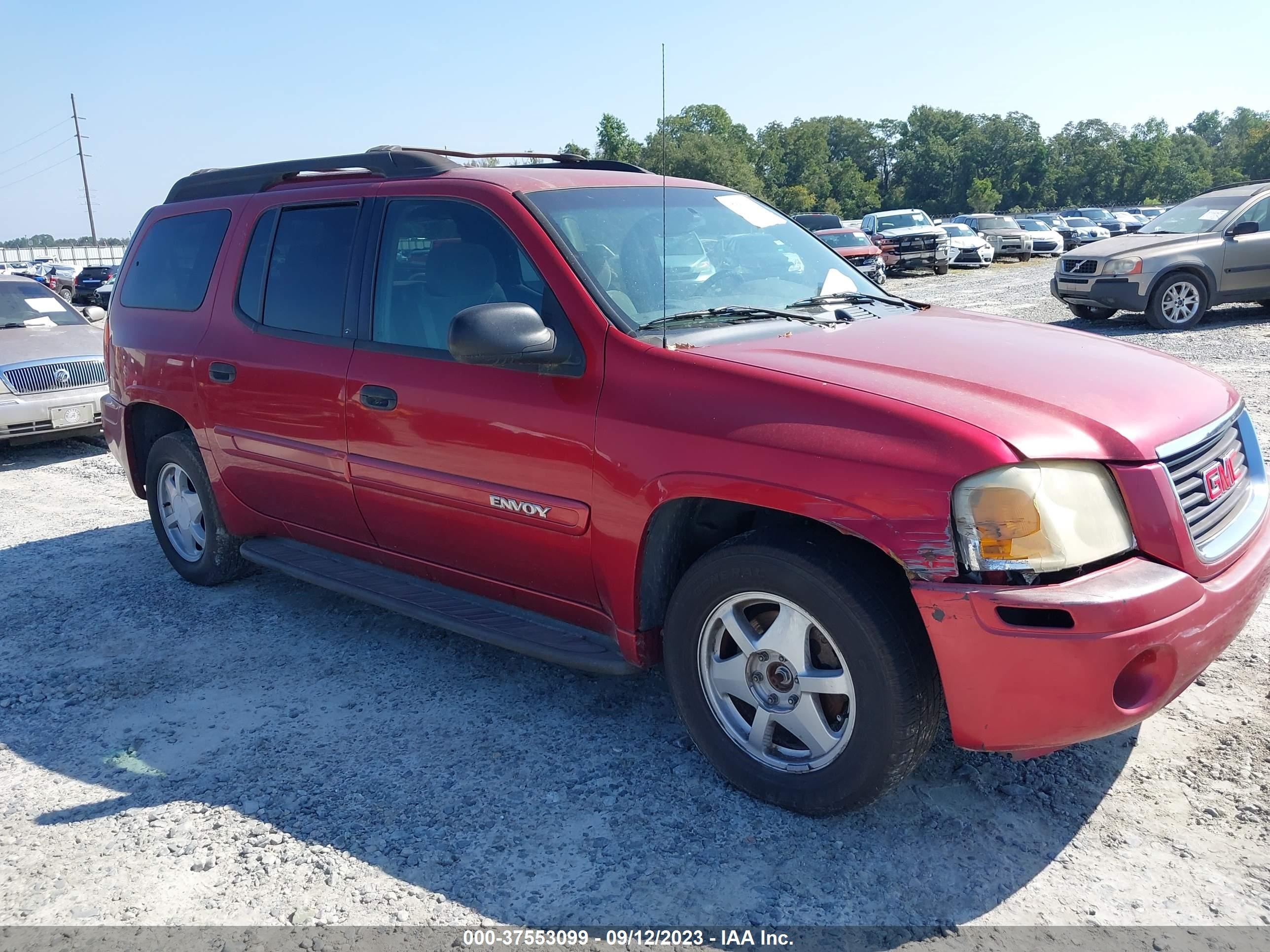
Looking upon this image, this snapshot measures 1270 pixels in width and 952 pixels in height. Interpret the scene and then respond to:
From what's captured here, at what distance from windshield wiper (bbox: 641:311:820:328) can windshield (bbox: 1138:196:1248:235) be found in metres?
11.8

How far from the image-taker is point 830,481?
103 inches

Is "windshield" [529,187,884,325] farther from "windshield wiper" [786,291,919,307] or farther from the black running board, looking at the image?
the black running board

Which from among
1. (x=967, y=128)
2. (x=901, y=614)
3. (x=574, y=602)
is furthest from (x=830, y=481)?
(x=967, y=128)

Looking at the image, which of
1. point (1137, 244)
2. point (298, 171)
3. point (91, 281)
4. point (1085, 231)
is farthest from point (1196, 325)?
point (91, 281)

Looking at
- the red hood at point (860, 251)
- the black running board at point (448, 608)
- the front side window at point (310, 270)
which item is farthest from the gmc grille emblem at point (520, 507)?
the red hood at point (860, 251)

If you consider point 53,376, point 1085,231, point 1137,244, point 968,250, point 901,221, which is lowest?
point 53,376

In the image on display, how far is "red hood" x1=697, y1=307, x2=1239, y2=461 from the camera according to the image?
2.57m

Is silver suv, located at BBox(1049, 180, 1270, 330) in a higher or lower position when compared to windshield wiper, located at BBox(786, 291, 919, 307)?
lower

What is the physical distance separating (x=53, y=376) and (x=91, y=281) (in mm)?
25875

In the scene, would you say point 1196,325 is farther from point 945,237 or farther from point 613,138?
point 613,138

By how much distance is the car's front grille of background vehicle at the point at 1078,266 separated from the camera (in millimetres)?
12984

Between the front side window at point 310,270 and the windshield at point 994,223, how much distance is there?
32.1 meters

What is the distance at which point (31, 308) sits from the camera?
9.61 m

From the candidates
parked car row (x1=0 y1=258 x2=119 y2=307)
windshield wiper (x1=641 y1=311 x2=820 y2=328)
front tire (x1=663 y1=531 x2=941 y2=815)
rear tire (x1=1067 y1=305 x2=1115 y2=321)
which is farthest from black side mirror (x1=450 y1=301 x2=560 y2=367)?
parked car row (x1=0 y1=258 x2=119 y2=307)
